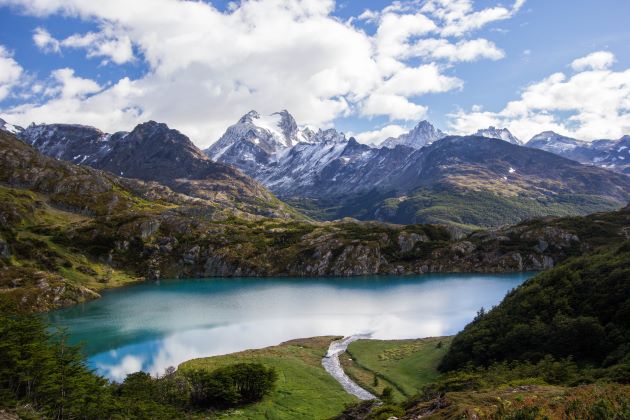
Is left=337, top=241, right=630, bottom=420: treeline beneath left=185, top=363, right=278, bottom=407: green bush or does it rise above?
above

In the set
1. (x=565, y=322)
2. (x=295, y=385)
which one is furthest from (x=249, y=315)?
(x=565, y=322)

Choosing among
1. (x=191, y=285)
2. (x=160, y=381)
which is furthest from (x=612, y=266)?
(x=191, y=285)

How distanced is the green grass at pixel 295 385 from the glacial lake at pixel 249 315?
26.8 ft

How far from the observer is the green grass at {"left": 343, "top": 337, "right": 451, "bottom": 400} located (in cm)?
6386

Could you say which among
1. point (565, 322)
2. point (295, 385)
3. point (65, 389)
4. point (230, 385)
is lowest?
point (295, 385)

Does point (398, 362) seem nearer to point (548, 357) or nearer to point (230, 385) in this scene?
point (548, 357)

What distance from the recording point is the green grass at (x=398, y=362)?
63.9 meters

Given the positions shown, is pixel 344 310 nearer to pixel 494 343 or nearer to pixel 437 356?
pixel 437 356

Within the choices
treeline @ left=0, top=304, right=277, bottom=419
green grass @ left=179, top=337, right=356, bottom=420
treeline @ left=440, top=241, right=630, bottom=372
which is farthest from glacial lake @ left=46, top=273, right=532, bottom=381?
treeline @ left=440, top=241, right=630, bottom=372

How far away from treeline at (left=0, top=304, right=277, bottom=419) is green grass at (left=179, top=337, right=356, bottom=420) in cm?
478

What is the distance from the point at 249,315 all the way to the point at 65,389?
265 ft

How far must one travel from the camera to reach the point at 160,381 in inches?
2196

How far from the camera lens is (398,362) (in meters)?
74.7

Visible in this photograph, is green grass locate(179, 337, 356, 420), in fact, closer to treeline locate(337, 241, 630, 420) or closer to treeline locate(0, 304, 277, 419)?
treeline locate(0, 304, 277, 419)
